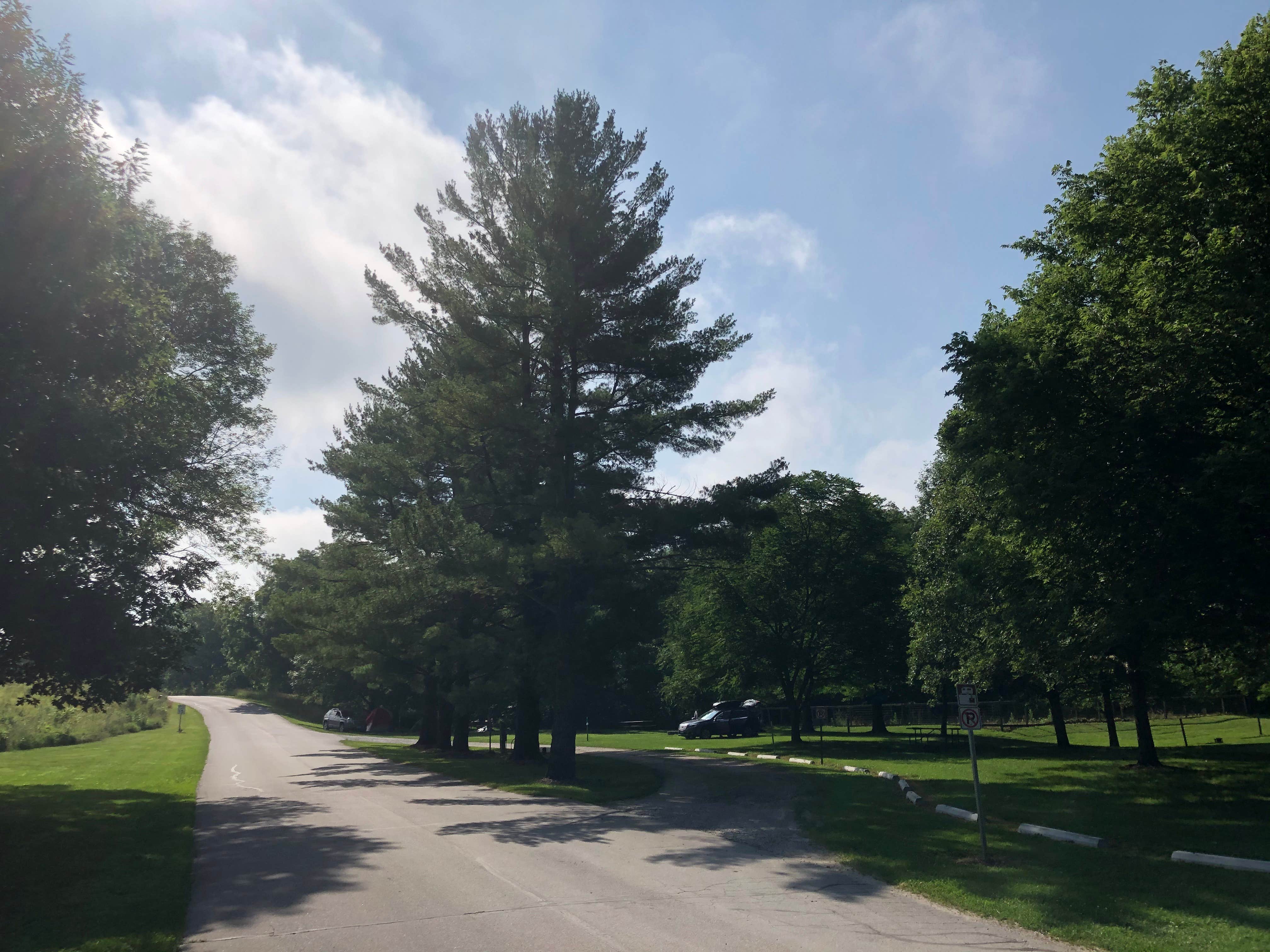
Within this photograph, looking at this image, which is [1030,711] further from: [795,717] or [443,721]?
[443,721]

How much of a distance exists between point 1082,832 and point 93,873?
14157 millimetres

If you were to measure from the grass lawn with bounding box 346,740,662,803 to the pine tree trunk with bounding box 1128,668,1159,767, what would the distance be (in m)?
13.5

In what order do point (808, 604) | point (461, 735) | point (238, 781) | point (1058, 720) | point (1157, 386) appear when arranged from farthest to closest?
point (808, 604)
point (461, 735)
point (1058, 720)
point (238, 781)
point (1157, 386)

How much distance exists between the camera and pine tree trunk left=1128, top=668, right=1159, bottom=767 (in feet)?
77.0

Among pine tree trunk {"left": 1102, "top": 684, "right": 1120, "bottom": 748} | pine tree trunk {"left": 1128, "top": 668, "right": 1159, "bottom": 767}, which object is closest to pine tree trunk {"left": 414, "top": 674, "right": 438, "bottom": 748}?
pine tree trunk {"left": 1128, "top": 668, "right": 1159, "bottom": 767}

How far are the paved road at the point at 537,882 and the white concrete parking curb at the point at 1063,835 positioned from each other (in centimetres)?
362

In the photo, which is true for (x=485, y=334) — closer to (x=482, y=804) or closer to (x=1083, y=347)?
(x=482, y=804)

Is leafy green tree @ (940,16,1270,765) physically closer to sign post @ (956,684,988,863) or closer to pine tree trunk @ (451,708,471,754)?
sign post @ (956,684,988,863)

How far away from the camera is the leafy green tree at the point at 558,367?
69.1 ft

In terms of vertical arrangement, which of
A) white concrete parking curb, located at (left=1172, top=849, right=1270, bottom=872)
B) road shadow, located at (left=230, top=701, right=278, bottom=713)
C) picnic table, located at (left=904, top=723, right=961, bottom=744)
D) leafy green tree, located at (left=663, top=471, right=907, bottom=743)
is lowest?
white concrete parking curb, located at (left=1172, top=849, right=1270, bottom=872)

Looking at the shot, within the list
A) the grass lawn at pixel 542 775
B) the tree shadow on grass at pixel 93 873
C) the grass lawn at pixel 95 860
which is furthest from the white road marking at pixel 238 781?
the grass lawn at pixel 542 775

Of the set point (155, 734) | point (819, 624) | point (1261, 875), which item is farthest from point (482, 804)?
point (155, 734)

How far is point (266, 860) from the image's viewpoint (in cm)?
1187

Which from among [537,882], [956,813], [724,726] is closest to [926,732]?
[724,726]
